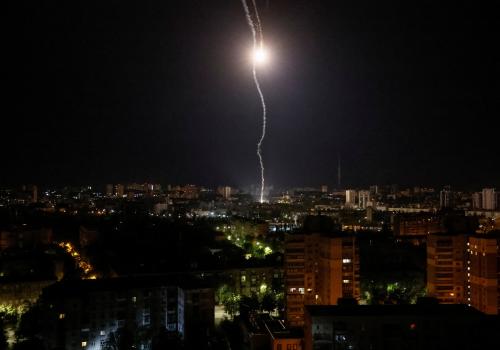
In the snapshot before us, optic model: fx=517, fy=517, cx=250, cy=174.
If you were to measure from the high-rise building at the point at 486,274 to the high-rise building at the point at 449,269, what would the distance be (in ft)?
1.22

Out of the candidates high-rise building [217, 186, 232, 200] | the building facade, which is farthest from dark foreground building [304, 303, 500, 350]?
high-rise building [217, 186, 232, 200]

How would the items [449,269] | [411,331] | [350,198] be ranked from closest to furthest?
[411,331], [449,269], [350,198]

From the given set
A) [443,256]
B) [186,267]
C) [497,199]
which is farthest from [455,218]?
[497,199]

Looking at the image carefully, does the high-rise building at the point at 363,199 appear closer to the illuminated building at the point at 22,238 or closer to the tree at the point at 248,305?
the illuminated building at the point at 22,238

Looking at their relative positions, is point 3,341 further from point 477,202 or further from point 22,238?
point 477,202

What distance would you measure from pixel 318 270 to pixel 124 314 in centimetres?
290

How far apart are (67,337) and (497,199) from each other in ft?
85.7

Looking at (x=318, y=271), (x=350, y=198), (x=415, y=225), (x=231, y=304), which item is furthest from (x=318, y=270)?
(x=350, y=198)

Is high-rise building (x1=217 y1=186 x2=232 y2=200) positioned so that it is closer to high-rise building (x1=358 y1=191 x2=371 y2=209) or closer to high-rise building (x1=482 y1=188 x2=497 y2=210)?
high-rise building (x1=358 y1=191 x2=371 y2=209)

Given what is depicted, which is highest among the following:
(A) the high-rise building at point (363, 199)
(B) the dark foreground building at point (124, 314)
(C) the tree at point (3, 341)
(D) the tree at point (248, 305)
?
(A) the high-rise building at point (363, 199)

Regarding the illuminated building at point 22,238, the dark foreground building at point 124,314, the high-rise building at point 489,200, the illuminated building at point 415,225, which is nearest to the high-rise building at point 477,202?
the high-rise building at point 489,200

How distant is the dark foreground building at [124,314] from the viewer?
5.91 meters

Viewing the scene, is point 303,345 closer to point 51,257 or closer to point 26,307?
point 26,307

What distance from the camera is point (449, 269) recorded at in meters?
8.18
